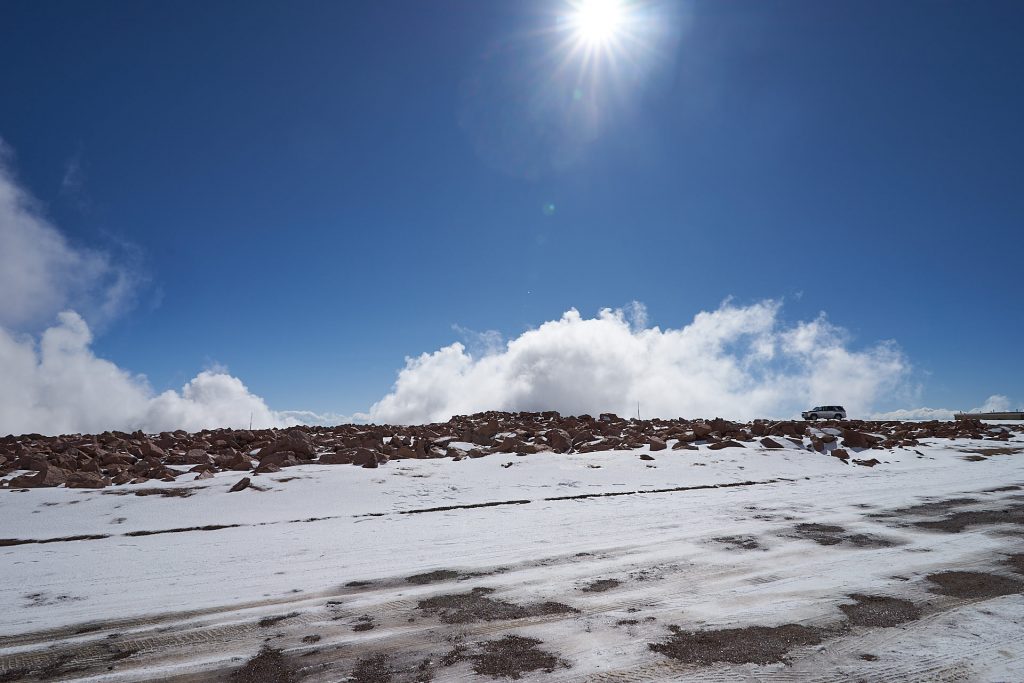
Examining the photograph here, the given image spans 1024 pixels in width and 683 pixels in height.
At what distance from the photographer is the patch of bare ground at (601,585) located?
3.20 metres

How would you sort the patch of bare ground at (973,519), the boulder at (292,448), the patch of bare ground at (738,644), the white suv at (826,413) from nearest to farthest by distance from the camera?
the patch of bare ground at (738,644), the patch of bare ground at (973,519), the boulder at (292,448), the white suv at (826,413)

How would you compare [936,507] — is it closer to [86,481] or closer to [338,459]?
[338,459]

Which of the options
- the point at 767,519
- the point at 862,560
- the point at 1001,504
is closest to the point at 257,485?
the point at 767,519

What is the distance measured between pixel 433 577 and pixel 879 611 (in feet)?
8.90

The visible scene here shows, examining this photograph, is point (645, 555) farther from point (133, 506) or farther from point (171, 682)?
point (133, 506)

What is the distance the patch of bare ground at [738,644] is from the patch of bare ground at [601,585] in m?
0.64

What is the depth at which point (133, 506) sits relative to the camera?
5.82m

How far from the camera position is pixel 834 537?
4445mm

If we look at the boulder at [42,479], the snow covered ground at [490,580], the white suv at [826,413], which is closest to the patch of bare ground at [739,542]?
the snow covered ground at [490,580]

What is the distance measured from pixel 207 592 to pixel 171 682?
121 centimetres

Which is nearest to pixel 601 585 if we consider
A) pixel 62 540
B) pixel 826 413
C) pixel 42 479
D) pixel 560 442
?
pixel 62 540

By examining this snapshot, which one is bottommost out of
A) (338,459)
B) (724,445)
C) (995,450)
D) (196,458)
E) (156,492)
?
(995,450)

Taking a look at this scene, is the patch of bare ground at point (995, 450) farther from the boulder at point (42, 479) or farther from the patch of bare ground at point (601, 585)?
the boulder at point (42, 479)

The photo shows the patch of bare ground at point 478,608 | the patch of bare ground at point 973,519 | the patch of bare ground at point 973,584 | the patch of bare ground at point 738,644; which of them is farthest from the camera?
the patch of bare ground at point 973,519
